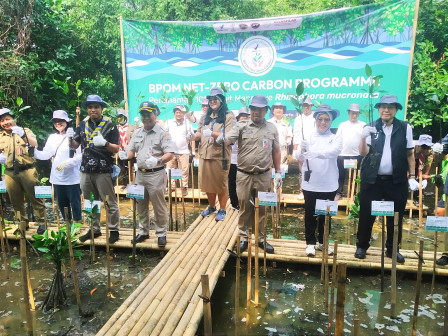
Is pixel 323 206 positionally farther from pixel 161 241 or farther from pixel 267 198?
pixel 161 241

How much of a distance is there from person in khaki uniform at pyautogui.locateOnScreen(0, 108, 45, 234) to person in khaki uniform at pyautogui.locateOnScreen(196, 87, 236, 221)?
2.45 m

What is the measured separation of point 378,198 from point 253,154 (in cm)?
154

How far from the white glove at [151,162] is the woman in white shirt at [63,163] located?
3.80 ft

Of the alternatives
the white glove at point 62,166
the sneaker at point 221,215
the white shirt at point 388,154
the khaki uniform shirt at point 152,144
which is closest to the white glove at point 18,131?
the white glove at point 62,166

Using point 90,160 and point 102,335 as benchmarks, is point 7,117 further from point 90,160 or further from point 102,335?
point 102,335

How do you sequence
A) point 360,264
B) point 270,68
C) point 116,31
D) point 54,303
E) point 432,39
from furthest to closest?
point 116,31 < point 432,39 < point 270,68 < point 360,264 < point 54,303

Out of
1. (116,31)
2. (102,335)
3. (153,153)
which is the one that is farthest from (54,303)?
(116,31)

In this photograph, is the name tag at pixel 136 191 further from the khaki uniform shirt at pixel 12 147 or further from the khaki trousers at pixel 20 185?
the khaki uniform shirt at pixel 12 147

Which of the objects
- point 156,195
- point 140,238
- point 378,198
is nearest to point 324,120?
point 378,198

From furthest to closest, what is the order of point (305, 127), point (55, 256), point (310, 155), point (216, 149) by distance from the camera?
1. point (305, 127)
2. point (216, 149)
3. point (310, 155)
4. point (55, 256)

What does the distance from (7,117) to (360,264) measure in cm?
514

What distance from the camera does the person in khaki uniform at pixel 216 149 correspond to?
480cm

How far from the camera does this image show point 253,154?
13.3 ft

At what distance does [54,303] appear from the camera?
10.9 feet
